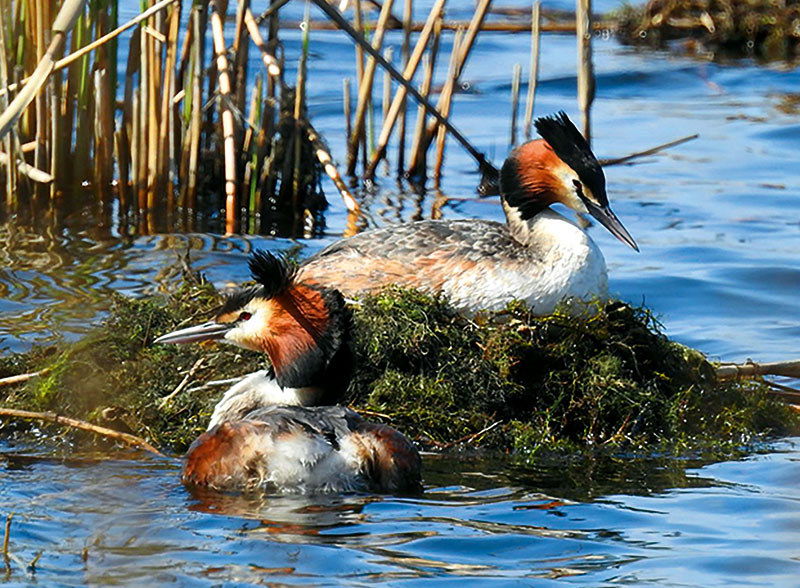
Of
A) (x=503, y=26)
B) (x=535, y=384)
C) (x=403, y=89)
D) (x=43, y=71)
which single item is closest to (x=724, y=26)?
(x=503, y=26)

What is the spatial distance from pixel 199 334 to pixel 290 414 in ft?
2.64

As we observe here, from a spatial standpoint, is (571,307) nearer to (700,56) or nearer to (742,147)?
(742,147)

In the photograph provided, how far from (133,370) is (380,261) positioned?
1349 millimetres

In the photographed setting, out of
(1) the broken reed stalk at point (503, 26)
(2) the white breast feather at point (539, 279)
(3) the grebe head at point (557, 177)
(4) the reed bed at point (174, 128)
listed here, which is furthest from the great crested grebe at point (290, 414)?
(1) the broken reed stalk at point (503, 26)

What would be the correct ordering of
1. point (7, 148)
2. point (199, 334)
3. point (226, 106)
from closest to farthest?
1. point (199, 334)
2. point (7, 148)
3. point (226, 106)

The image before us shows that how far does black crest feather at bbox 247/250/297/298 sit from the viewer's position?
5.69 m

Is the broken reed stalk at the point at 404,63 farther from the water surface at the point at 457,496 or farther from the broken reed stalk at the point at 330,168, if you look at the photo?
the broken reed stalk at the point at 330,168

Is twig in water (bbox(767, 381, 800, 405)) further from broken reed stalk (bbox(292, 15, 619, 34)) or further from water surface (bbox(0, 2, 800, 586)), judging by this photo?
broken reed stalk (bbox(292, 15, 619, 34))

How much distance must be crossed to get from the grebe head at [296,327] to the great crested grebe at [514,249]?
118cm

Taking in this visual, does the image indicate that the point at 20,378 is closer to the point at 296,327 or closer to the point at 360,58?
the point at 296,327

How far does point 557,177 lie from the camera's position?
751 centimetres

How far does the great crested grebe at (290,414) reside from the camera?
528 cm

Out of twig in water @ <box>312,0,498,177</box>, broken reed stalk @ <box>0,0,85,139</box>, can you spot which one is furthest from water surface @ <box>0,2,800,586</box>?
twig in water @ <box>312,0,498,177</box>

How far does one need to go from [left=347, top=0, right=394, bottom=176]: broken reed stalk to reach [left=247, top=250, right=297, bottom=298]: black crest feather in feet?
13.7
